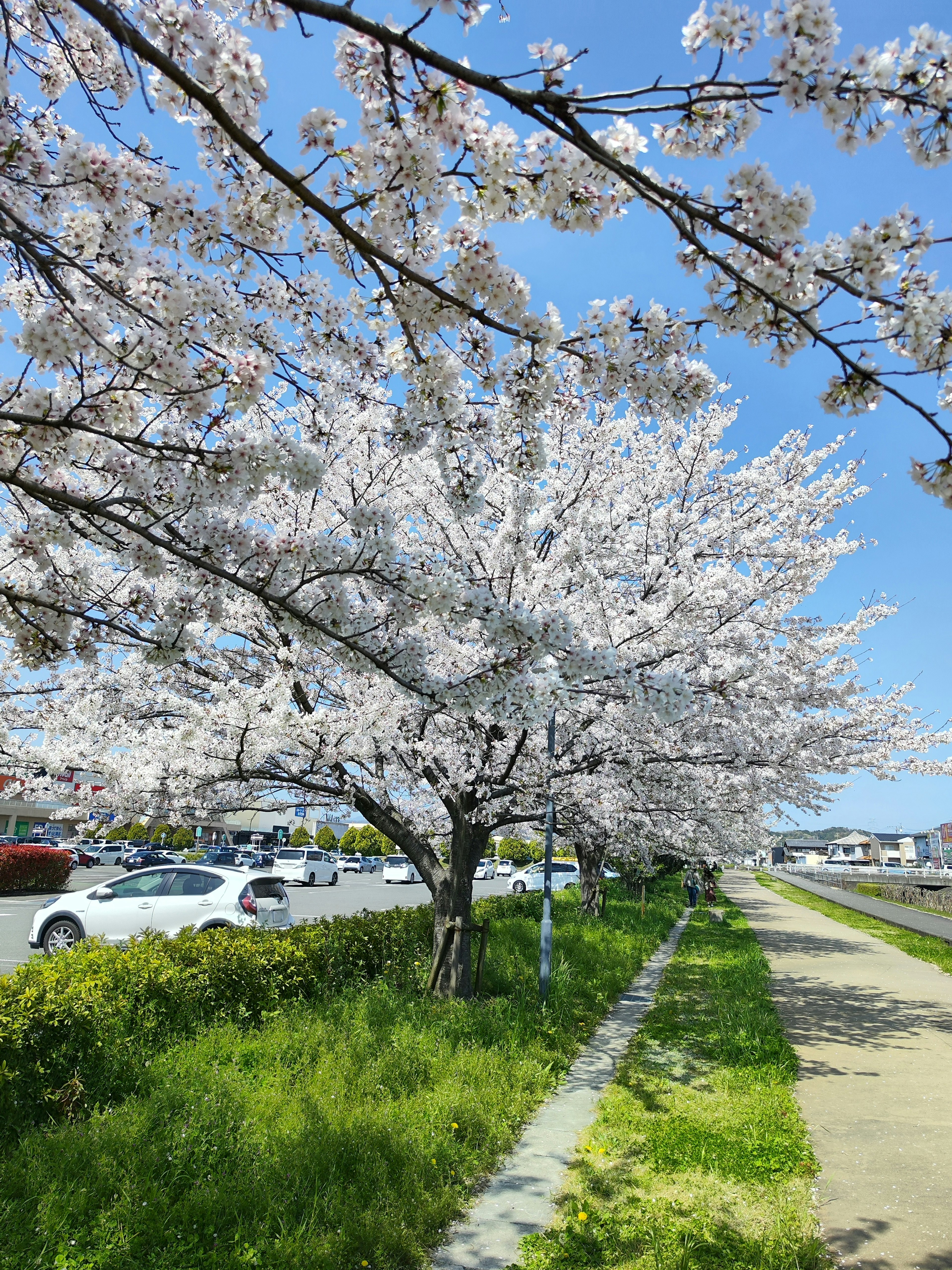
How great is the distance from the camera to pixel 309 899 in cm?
2606

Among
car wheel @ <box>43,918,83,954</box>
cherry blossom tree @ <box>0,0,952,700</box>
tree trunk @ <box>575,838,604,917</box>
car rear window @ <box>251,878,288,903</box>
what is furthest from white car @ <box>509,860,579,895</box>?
cherry blossom tree @ <box>0,0,952,700</box>

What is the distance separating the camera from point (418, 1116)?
16.4 feet

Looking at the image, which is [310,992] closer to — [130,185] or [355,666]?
[355,666]

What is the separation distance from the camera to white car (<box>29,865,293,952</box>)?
10.5m

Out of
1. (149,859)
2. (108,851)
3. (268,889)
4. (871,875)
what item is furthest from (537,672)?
(871,875)

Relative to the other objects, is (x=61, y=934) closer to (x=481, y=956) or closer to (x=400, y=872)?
(x=481, y=956)

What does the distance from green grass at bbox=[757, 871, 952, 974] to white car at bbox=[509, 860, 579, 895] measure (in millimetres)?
10350

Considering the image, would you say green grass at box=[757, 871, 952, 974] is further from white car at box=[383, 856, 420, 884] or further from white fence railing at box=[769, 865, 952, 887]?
white car at box=[383, 856, 420, 884]

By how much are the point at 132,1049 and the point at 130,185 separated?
5.27m

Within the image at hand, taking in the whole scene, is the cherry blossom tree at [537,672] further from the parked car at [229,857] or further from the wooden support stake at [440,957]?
the parked car at [229,857]

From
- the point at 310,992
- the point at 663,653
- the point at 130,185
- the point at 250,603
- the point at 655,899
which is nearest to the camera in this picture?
the point at 130,185

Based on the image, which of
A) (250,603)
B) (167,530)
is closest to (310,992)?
(250,603)

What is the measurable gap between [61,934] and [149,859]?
87.0ft

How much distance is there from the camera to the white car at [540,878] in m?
33.7
